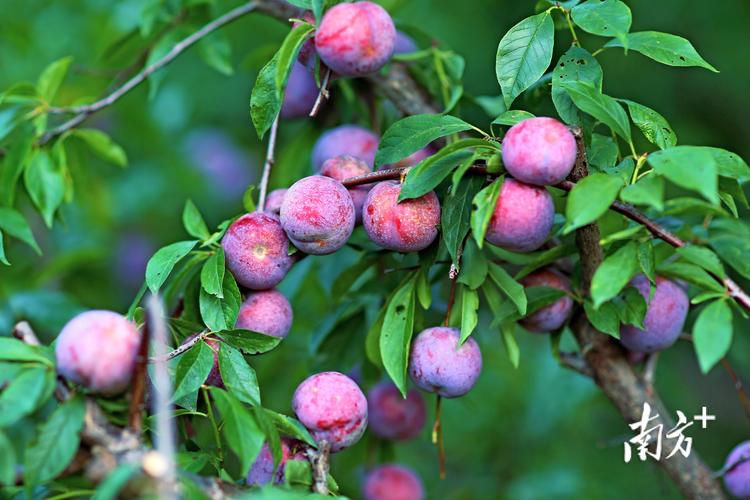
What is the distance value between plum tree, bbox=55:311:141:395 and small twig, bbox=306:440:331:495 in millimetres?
269

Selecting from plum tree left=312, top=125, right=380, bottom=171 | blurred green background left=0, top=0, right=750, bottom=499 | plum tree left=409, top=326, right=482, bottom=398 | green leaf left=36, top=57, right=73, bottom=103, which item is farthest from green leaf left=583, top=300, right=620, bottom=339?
green leaf left=36, top=57, right=73, bottom=103

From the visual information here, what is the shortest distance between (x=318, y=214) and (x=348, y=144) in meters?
0.42

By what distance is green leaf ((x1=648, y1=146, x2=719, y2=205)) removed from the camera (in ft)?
2.89

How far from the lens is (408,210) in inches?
44.4

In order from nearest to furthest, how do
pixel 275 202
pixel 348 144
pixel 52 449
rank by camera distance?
1. pixel 52 449
2. pixel 275 202
3. pixel 348 144

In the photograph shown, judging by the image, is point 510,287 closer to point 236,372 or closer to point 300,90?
point 236,372

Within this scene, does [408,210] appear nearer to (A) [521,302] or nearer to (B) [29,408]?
(A) [521,302]

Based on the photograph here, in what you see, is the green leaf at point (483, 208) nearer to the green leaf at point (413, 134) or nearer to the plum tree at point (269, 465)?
the green leaf at point (413, 134)

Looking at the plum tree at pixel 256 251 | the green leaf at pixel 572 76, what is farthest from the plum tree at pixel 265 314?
Result: the green leaf at pixel 572 76

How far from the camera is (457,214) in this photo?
3.65 ft

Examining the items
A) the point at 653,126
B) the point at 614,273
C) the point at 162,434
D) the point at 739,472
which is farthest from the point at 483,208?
the point at 739,472

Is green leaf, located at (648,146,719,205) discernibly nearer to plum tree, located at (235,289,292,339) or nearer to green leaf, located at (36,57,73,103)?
plum tree, located at (235,289,292,339)

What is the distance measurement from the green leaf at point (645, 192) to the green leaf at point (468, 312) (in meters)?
0.31

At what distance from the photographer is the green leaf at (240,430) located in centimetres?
91
